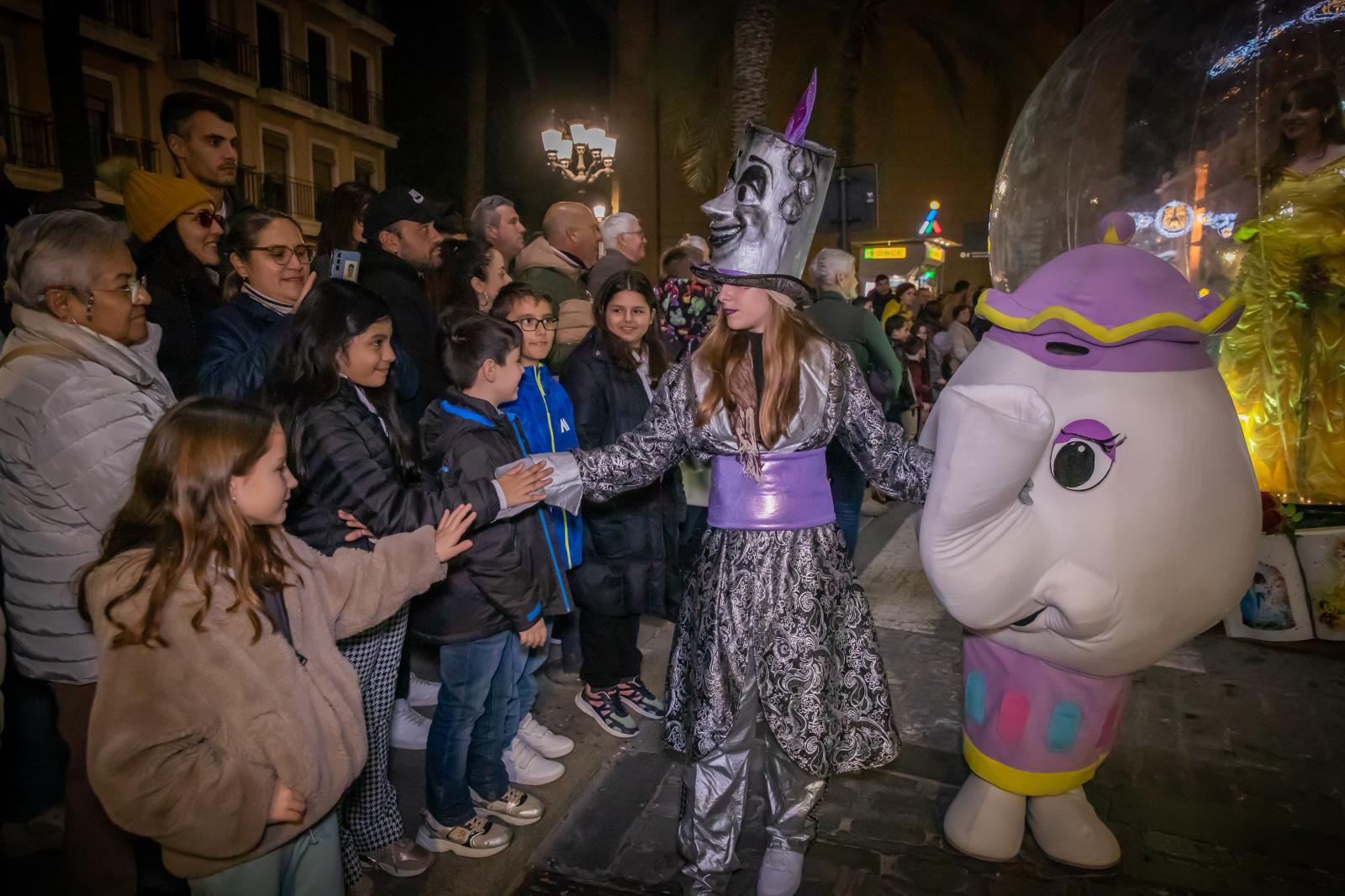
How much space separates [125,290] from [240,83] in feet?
57.4

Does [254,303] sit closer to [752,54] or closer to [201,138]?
[201,138]

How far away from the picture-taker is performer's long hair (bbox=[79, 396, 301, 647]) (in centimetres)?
186

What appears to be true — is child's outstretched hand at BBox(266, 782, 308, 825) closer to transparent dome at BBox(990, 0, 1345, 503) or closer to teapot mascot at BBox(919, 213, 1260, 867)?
teapot mascot at BBox(919, 213, 1260, 867)

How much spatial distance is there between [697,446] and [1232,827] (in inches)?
90.6

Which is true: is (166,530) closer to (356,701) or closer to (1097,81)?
(356,701)

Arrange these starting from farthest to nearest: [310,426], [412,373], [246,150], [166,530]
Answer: [246,150]
[412,373]
[310,426]
[166,530]

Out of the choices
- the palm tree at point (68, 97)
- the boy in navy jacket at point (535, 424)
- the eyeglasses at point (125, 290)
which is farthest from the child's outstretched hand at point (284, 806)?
the palm tree at point (68, 97)

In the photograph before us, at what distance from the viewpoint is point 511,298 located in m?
3.48

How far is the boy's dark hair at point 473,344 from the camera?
117 inches

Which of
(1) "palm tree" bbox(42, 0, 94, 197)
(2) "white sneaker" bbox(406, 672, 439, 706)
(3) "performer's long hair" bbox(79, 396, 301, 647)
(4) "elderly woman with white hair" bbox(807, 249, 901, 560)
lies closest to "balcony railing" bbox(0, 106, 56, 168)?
(1) "palm tree" bbox(42, 0, 94, 197)

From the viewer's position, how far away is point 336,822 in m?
2.18

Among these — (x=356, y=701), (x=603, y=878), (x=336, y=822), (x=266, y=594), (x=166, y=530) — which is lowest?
(x=603, y=878)

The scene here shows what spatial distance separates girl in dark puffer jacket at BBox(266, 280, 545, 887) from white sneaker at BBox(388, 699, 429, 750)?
2.73 ft

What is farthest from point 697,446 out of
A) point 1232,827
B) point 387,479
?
point 1232,827
